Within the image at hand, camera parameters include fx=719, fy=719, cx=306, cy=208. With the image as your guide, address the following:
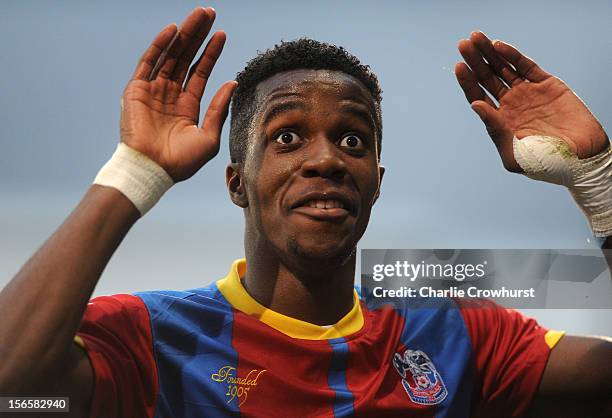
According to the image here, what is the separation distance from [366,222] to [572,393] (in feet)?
Answer: 2.90

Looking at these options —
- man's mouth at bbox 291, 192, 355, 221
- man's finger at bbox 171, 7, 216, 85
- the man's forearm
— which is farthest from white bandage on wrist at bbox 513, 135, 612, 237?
the man's forearm

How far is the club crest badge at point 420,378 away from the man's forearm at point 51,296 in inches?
41.2

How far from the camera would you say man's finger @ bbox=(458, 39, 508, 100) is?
2.27 meters

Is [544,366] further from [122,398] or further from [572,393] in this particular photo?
[122,398]

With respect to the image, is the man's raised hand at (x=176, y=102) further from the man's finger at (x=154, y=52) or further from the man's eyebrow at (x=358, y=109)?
the man's eyebrow at (x=358, y=109)

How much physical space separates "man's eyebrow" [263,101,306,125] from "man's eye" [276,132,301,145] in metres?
0.07

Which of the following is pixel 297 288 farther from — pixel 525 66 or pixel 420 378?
pixel 525 66

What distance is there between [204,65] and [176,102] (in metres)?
0.15

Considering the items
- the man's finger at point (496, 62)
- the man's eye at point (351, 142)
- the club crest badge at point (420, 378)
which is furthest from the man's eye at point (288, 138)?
the club crest badge at point (420, 378)

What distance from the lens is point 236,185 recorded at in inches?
96.7

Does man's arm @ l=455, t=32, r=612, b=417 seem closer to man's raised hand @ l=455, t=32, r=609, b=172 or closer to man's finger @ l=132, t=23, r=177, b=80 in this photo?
man's raised hand @ l=455, t=32, r=609, b=172

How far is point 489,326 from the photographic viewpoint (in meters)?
2.54

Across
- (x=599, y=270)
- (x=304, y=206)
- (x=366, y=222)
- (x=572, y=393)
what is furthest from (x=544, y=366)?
(x=304, y=206)
